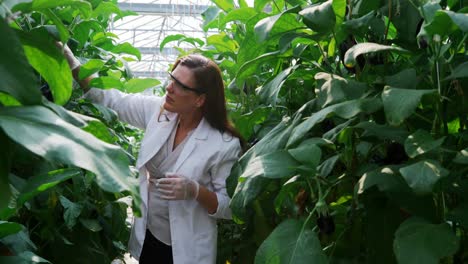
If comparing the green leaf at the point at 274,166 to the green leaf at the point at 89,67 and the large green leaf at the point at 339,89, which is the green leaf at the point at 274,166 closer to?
the large green leaf at the point at 339,89

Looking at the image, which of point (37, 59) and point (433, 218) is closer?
point (37, 59)

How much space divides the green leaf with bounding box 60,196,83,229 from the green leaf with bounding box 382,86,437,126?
3.46 ft

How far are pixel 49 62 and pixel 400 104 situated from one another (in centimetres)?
58

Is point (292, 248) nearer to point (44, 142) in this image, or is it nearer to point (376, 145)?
point (376, 145)

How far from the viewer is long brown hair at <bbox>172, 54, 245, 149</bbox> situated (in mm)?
2686

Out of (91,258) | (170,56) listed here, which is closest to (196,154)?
(91,258)

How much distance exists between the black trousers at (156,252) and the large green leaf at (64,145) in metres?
1.91

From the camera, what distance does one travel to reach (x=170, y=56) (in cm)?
1584

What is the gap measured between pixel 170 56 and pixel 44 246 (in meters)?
13.9

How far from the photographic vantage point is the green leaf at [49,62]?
99cm

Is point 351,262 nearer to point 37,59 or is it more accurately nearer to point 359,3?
point 359,3

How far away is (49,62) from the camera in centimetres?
105

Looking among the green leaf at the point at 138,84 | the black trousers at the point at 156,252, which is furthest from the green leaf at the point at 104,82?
the black trousers at the point at 156,252

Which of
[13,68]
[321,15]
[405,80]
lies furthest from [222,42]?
[13,68]
